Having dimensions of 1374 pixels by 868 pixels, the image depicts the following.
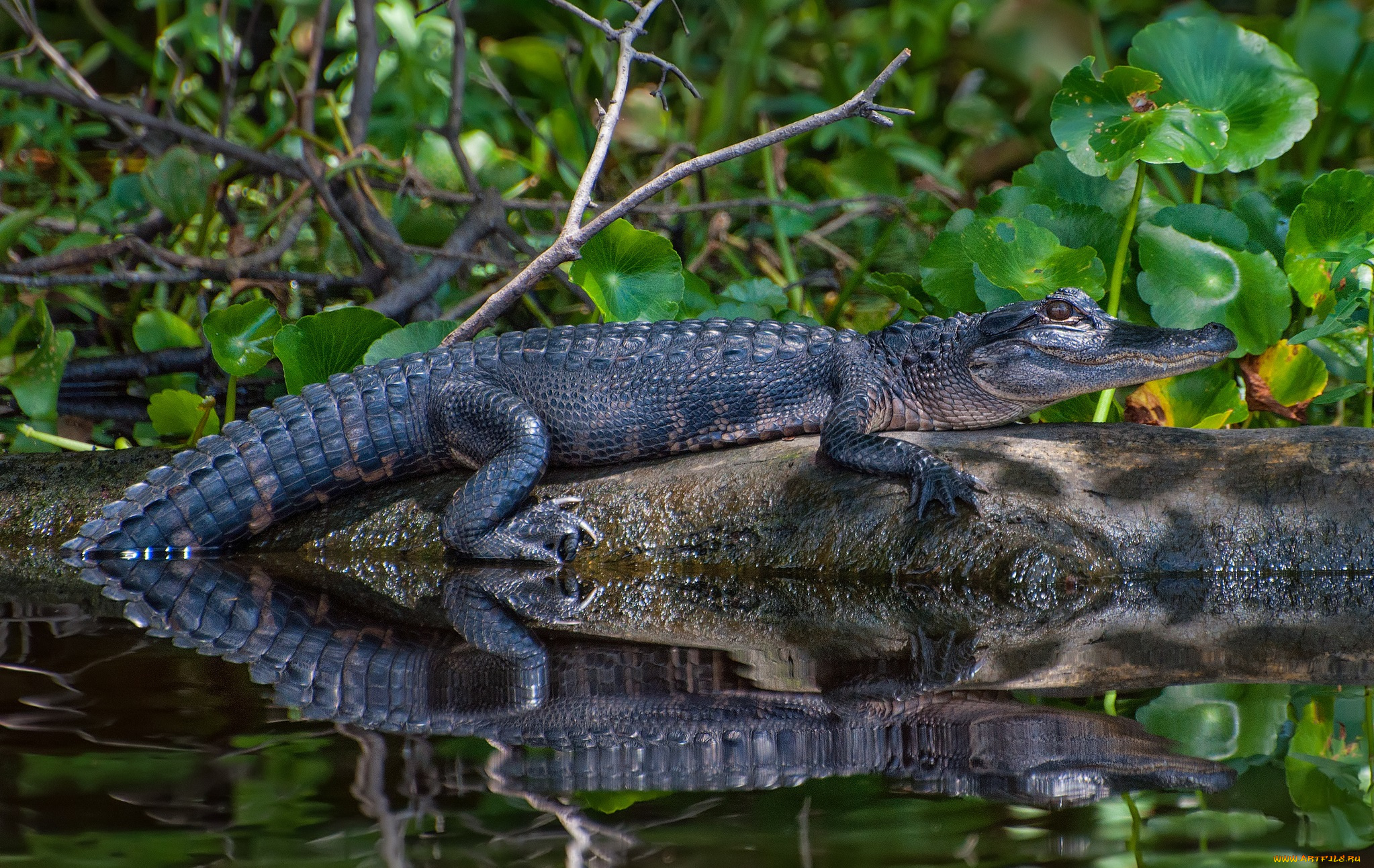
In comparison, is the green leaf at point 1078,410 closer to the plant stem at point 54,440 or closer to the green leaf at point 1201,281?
the green leaf at point 1201,281

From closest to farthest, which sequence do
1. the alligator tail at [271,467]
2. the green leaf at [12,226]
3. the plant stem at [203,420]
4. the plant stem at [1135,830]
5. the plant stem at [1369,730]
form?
1. the plant stem at [1135,830]
2. the plant stem at [1369,730]
3. the alligator tail at [271,467]
4. the plant stem at [203,420]
5. the green leaf at [12,226]

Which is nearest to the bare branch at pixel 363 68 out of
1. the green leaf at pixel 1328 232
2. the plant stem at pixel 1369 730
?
the green leaf at pixel 1328 232

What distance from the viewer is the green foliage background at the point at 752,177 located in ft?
13.3

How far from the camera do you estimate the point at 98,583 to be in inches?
130

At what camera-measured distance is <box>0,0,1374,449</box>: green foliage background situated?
4.05 meters

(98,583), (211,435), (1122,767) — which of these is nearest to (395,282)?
(211,435)

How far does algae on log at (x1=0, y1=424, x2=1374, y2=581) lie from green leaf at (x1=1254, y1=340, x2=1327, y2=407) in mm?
618

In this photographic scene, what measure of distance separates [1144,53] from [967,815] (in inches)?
129

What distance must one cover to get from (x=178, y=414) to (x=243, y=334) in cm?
53

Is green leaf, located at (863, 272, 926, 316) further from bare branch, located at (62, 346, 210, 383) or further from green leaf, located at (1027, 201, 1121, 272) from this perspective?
bare branch, located at (62, 346, 210, 383)

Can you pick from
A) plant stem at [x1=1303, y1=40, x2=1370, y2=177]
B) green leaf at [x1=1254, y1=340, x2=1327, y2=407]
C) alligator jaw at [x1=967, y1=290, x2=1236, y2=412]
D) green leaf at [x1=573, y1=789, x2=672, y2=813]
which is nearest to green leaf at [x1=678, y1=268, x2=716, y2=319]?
alligator jaw at [x1=967, y1=290, x2=1236, y2=412]

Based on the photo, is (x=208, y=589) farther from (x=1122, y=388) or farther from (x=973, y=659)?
(x=1122, y=388)

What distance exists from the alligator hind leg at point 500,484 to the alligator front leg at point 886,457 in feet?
2.64

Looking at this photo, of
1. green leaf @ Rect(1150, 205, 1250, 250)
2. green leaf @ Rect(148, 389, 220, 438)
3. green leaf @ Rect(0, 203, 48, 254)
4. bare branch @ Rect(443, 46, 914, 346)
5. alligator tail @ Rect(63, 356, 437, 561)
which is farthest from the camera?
green leaf @ Rect(0, 203, 48, 254)
